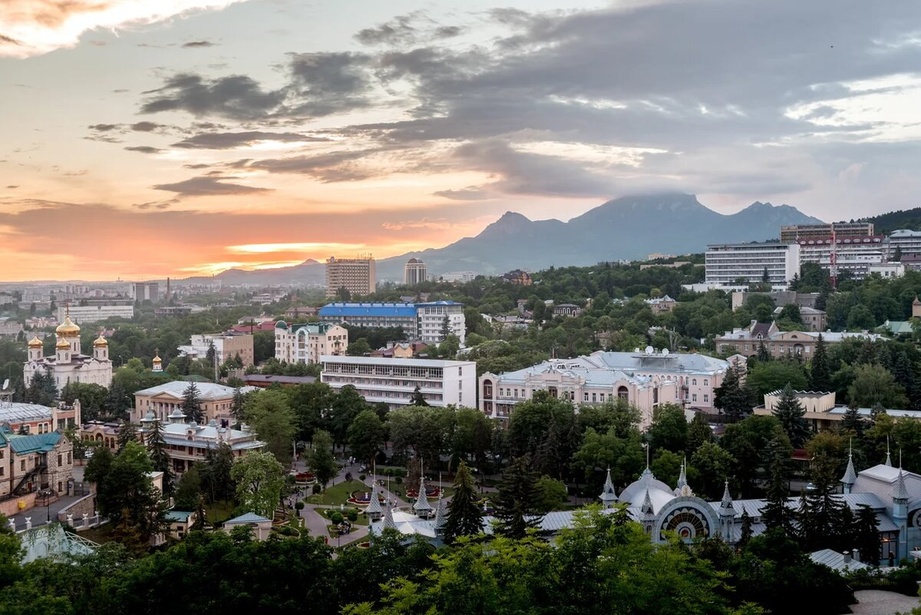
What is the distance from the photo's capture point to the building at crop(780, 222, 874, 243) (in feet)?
373

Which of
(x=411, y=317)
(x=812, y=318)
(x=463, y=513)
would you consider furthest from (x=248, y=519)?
(x=411, y=317)

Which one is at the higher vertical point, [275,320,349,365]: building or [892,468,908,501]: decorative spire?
[275,320,349,365]: building

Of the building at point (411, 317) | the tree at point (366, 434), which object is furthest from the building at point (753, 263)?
the tree at point (366, 434)

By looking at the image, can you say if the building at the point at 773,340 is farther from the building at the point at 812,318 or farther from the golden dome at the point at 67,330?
the golden dome at the point at 67,330

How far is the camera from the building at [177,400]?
176ft

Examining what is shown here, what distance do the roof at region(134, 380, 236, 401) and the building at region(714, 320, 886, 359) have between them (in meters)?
35.4

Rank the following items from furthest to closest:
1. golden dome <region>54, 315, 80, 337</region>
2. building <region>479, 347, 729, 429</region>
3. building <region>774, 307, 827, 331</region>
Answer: building <region>774, 307, 827, 331</region>, golden dome <region>54, 315, 80, 337</region>, building <region>479, 347, 729, 429</region>

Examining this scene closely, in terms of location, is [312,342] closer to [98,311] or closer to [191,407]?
[191,407]

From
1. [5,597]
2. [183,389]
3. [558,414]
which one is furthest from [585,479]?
[183,389]

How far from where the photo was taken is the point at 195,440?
144ft

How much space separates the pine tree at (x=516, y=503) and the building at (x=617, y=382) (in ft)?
54.7

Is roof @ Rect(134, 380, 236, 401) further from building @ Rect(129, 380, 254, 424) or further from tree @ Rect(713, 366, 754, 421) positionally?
tree @ Rect(713, 366, 754, 421)

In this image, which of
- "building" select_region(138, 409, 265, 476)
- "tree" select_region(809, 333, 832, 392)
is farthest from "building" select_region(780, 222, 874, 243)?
"building" select_region(138, 409, 265, 476)

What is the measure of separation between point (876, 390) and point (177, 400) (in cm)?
3807
